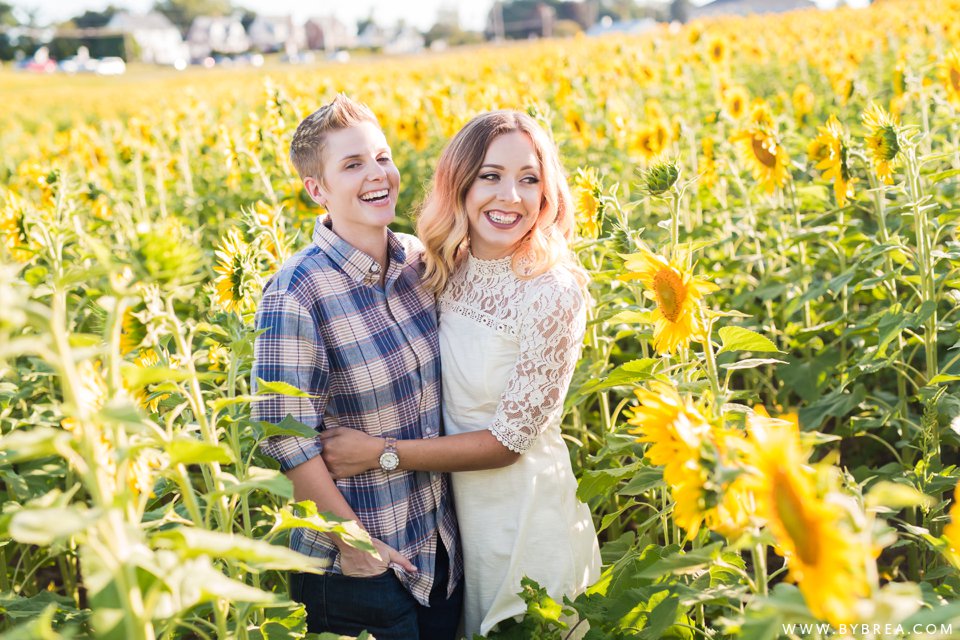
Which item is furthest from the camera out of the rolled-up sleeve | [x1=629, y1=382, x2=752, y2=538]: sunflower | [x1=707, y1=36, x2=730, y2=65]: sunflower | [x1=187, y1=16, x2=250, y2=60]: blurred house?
[x1=187, y1=16, x2=250, y2=60]: blurred house

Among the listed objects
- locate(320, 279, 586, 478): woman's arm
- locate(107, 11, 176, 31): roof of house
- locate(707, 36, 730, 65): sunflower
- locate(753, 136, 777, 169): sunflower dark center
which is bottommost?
locate(320, 279, 586, 478): woman's arm

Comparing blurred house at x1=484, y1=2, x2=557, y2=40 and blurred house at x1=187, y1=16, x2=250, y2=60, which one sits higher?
blurred house at x1=187, y1=16, x2=250, y2=60

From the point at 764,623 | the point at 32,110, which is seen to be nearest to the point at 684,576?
the point at 764,623

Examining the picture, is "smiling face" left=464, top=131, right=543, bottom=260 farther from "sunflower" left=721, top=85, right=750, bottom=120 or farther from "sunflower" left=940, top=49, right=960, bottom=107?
"sunflower" left=721, top=85, right=750, bottom=120

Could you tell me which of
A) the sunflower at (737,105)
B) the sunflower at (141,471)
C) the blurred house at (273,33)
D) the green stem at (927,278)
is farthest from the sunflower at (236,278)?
the blurred house at (273,33)

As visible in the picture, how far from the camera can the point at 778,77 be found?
926 cm

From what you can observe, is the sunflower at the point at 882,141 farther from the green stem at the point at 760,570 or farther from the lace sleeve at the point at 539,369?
the green stem at the point at 760,570

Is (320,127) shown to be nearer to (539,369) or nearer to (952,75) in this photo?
(539,369)

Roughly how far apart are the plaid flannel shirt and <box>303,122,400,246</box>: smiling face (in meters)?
0.07

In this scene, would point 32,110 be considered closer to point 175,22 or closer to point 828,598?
point 828,598

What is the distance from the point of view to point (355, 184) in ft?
7.58

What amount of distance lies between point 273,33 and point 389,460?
8813cm

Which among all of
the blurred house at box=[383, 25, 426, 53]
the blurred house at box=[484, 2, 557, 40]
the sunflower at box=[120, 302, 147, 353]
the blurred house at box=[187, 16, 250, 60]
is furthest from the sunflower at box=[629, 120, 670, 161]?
the blurred house at box=[187, 16, 250, 60]

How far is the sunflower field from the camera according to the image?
1091mm
